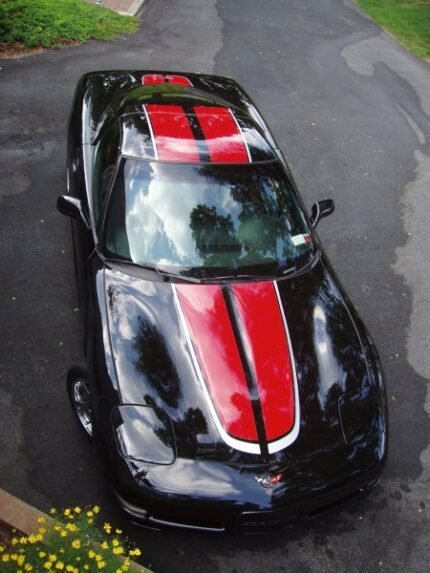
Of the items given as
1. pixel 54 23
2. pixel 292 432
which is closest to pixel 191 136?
pixel 292 432

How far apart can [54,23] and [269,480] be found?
8326 millimetres

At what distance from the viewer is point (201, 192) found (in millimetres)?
4340

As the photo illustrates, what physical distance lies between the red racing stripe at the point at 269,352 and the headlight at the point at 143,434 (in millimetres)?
585

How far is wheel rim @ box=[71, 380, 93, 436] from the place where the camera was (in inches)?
159

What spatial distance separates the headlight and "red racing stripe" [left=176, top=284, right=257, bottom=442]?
1.09 feet

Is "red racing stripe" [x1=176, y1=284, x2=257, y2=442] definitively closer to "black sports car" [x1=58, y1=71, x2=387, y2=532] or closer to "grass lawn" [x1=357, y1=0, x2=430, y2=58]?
"black sports car" [x1=58, y1=71, x2=387, y2=532]

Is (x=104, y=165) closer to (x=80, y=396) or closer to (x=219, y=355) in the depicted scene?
(x=80, y=396)

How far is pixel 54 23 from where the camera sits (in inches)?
366

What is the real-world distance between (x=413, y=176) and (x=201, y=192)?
14.2 ft

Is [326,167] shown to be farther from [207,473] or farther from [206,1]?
[206,1]

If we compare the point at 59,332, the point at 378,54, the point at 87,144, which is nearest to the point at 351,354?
the point at 59,332

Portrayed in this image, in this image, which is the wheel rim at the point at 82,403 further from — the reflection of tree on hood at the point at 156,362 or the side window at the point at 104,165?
the side window at the point at 104,165

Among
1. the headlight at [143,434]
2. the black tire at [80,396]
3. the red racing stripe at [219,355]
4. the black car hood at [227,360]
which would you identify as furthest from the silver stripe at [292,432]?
the black tire at [80,396]

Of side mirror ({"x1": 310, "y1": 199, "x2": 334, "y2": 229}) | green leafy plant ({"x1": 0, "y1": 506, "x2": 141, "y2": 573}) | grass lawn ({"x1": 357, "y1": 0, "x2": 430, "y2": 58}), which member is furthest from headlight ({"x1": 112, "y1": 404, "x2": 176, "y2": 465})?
grass lawn ({"x1": 357, "y1": 0, "x2": 430, "y2": 58})
